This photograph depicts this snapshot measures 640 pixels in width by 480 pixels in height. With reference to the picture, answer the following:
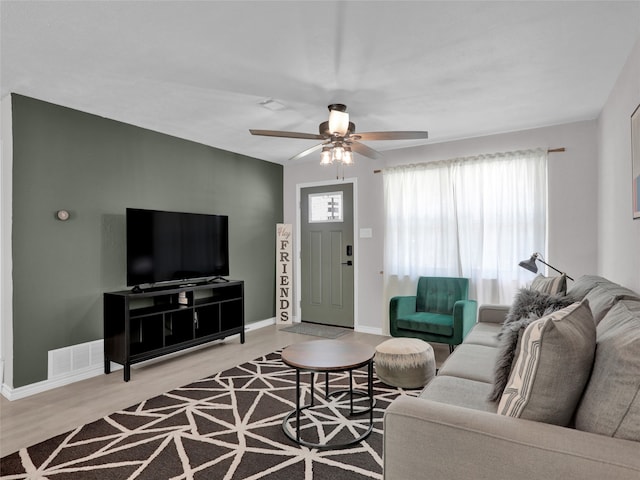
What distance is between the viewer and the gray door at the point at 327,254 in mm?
5578

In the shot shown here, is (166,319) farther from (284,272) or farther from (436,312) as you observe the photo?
(436,312)

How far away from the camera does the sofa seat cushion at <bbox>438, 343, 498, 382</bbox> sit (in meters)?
2.21

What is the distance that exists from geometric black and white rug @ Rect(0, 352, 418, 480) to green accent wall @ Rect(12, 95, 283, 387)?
119 centimetres

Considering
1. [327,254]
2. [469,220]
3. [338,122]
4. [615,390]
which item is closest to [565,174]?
[469,220]

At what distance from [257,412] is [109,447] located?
96cm

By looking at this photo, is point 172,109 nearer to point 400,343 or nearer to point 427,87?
point 427,87

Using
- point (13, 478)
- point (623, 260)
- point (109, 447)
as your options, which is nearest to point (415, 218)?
point (623, 260)

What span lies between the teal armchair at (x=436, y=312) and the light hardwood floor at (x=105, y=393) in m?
0.36

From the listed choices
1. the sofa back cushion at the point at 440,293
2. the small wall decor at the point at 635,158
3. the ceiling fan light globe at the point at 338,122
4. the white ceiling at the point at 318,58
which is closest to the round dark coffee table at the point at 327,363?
the ceiling fan light globe at the point at 338,122

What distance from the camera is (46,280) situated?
3361mm

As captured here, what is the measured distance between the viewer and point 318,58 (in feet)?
8.45

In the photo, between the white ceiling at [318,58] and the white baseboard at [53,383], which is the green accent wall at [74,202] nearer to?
the white baseboard at [53,383]

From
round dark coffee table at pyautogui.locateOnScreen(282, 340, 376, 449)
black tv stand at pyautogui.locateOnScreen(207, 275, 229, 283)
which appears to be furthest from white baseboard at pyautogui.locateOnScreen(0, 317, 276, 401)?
round dark coffee table at pyautogui.locateOnScreen(282, 340, 376, 449)

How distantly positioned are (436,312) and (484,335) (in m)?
1.37
